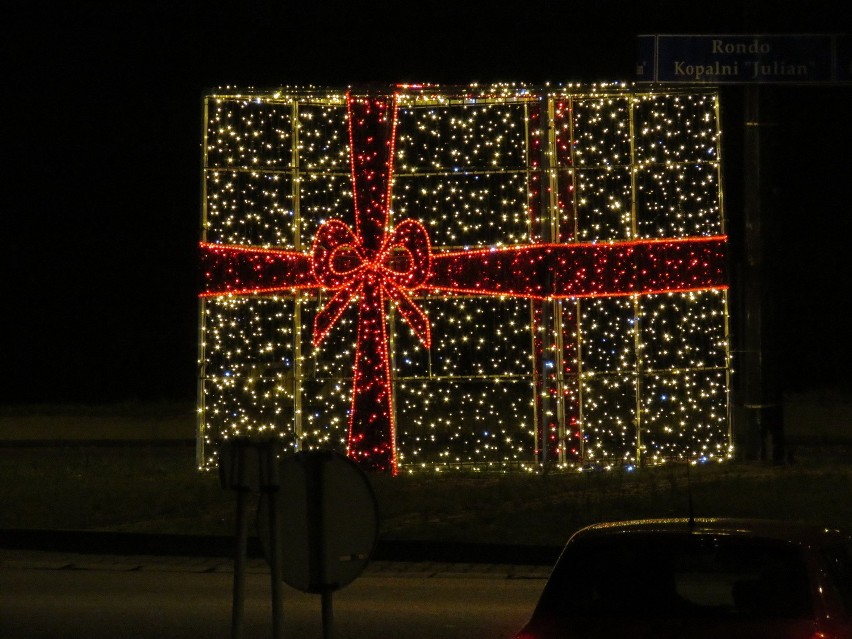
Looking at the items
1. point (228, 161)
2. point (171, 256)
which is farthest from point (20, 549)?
point (171, 256)

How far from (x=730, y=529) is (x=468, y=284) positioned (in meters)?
12.4

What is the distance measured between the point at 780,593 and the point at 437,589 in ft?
21.2

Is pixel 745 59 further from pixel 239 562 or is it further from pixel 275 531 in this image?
pixel 275 531

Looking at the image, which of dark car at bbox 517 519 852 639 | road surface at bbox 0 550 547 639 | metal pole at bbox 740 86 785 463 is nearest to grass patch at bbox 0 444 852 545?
metal pole at bbox 740 86 785 463

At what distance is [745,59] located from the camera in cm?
1783

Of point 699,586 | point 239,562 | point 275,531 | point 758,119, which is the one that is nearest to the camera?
point 699,586

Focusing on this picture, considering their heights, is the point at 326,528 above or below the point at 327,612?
above

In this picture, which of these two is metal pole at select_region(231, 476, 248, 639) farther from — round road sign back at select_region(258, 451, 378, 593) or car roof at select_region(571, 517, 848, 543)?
car roof at select_region(571, 517, 848, 543)

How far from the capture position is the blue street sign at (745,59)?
17.6 m

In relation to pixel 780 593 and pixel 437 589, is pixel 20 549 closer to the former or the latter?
pixel 437 589

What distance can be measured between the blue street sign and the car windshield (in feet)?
40.2

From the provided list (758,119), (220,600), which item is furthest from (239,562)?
(758,119)

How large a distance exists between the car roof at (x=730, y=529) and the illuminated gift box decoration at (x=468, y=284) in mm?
11567

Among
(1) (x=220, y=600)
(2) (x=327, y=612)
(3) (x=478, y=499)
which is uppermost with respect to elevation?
(3) (x=478, y=499)
